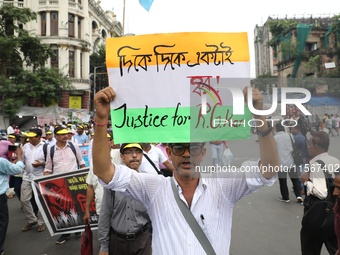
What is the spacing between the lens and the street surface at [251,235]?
13.4 ft

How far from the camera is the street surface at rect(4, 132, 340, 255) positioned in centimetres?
410

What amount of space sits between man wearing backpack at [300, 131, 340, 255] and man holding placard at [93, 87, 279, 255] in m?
0.82

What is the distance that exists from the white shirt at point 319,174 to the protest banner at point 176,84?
2.98ft

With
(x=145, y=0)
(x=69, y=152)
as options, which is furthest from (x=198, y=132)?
(x=69, y=152)

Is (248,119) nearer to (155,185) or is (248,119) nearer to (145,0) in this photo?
(155,185)

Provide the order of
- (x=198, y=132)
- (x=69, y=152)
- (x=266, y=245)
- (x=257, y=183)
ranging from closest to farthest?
1. (x=257, y=183)
2. (x=198, y=132)
3. (x=266, y=245)
4. (x=69, y=152)

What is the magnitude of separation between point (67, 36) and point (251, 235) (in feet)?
102

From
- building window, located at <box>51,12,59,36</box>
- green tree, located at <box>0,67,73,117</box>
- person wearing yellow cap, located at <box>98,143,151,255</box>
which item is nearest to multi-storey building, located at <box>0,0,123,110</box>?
building window, located at <box>51,12,59,36</box>

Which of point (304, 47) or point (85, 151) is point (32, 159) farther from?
point (304, 47)

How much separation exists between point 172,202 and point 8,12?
21544mm

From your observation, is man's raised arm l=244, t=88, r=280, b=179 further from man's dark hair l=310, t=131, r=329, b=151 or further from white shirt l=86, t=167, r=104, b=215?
white shirt l=86, t=167, r=104, b=215

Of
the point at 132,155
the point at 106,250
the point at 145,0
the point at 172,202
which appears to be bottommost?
the point at 106,250

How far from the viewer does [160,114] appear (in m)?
1.85

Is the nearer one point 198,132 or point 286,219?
point 198,132
